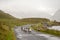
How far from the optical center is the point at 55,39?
46781mm

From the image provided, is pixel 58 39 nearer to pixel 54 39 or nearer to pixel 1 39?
pixel 54 39

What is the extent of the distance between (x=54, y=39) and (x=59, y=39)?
123 cm

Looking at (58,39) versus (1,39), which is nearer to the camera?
(1,39)

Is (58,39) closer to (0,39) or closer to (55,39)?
(55,39)

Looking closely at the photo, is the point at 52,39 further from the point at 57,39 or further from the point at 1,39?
the point at 1,39

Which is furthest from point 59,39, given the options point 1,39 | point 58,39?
point 1,39

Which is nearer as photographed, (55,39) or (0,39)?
(0,39)

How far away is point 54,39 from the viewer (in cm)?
4688

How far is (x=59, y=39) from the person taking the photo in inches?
1836

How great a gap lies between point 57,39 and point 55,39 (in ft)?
1.63

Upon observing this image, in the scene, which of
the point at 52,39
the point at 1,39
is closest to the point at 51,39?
the point at 52,39

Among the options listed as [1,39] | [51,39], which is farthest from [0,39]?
[51,39]

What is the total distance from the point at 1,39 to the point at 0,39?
1.60ft

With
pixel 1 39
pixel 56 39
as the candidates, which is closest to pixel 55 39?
pixel 56 39
